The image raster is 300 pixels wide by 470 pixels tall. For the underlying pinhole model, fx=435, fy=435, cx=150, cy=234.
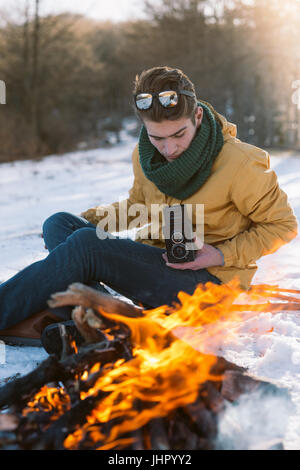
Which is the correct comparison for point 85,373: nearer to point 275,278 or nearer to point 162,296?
point 162,296

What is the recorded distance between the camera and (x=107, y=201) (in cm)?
596

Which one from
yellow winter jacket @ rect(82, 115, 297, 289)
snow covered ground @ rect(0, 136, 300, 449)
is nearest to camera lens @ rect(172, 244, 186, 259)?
yellow winter jacket @ rect(82, 115, 297, 289)

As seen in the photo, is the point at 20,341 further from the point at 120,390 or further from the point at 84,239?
the point at 120,390

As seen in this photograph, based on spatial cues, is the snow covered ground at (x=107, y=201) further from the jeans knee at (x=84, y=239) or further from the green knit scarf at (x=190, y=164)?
the green knit scarf at (x=190, y=164)

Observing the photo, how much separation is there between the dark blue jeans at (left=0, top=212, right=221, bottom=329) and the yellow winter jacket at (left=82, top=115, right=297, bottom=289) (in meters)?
0.18

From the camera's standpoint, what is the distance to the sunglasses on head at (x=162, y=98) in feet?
6.14

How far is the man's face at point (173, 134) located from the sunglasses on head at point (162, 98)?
0.24 ft

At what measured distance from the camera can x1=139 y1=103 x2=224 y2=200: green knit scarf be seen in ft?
6.59

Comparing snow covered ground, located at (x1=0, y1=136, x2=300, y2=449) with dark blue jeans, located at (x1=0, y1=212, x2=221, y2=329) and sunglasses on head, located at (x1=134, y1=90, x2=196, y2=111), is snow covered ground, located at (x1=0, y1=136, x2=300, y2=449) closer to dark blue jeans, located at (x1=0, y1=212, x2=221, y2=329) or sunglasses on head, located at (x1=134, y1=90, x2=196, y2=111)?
dark blue jeans, located at (x1=0, y1=212, x2=221, y2=329)

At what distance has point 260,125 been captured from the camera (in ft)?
46.1

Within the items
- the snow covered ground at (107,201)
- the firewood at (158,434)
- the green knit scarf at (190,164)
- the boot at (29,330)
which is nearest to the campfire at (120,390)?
the firewood at (158,434)

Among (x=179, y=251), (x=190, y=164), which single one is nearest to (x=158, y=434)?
(x=179, y=251)

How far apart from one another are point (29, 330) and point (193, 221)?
3.20 feet

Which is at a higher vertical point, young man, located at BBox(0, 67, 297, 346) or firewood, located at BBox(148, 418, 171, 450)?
young man, located at BBox(0, 67, 297, 346)
